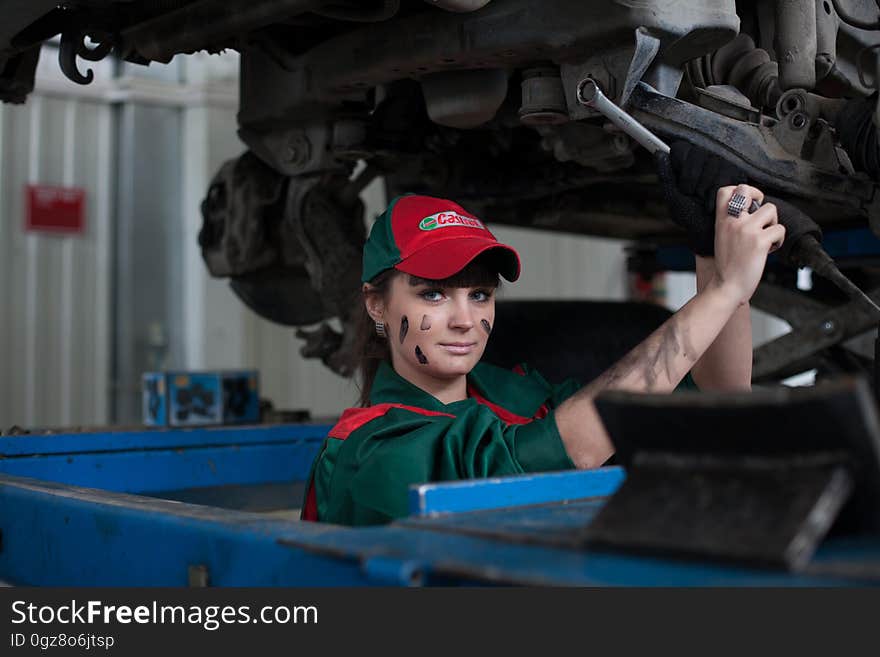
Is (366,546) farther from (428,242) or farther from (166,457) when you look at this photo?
(166,457)

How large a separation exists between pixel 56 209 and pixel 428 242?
393 cm

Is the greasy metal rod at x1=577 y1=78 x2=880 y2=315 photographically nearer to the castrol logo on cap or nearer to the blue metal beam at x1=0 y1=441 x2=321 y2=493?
the castrol logo on cap

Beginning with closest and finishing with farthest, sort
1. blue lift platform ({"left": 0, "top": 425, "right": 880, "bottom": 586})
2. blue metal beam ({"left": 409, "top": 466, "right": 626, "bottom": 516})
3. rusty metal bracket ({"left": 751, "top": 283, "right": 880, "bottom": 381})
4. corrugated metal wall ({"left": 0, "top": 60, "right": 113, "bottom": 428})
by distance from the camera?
blue lift platform ({"left": 0, "top": 425, "right": 880, "bottom": 586}) → blue metal beam ({"left": 409, "top": 466, "right": 626, "bottom": 516}) → rusty metal bracket ({"left": 751, "top": 283, "right": 880, "bottom": 381}) → corrugated metal wall ({"left": 0, "top": 60, "right": 113, "bottom": 428})

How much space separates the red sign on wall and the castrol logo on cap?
3.83 meters

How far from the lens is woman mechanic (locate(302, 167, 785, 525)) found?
129 cm

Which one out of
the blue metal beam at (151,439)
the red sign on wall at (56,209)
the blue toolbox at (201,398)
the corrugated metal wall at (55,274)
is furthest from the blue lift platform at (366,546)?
the red sign on wall at (56,209)

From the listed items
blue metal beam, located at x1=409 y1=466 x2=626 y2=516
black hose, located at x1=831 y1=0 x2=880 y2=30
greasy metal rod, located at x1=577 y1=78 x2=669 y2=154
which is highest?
black hose, located at x1=831 y1=0 x2=880 y2=30

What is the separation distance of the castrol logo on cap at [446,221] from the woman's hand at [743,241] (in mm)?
408

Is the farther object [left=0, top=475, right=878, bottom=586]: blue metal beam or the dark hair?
the dark hair

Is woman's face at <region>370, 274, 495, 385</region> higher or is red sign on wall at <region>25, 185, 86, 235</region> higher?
red sign on wall at <region>25, 185, 86, 235</region>

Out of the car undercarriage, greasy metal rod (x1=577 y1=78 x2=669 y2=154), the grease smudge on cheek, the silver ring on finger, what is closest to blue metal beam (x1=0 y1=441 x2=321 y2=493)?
the car undercarriage

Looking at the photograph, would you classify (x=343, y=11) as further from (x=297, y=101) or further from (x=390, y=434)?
(x=390, y=434)

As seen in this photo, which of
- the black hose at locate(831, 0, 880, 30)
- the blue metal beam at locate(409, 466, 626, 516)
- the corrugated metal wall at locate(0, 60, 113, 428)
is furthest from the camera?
the corrugated metal wall at locate(0, 60, 113, 428)

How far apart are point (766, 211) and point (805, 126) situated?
71cm
